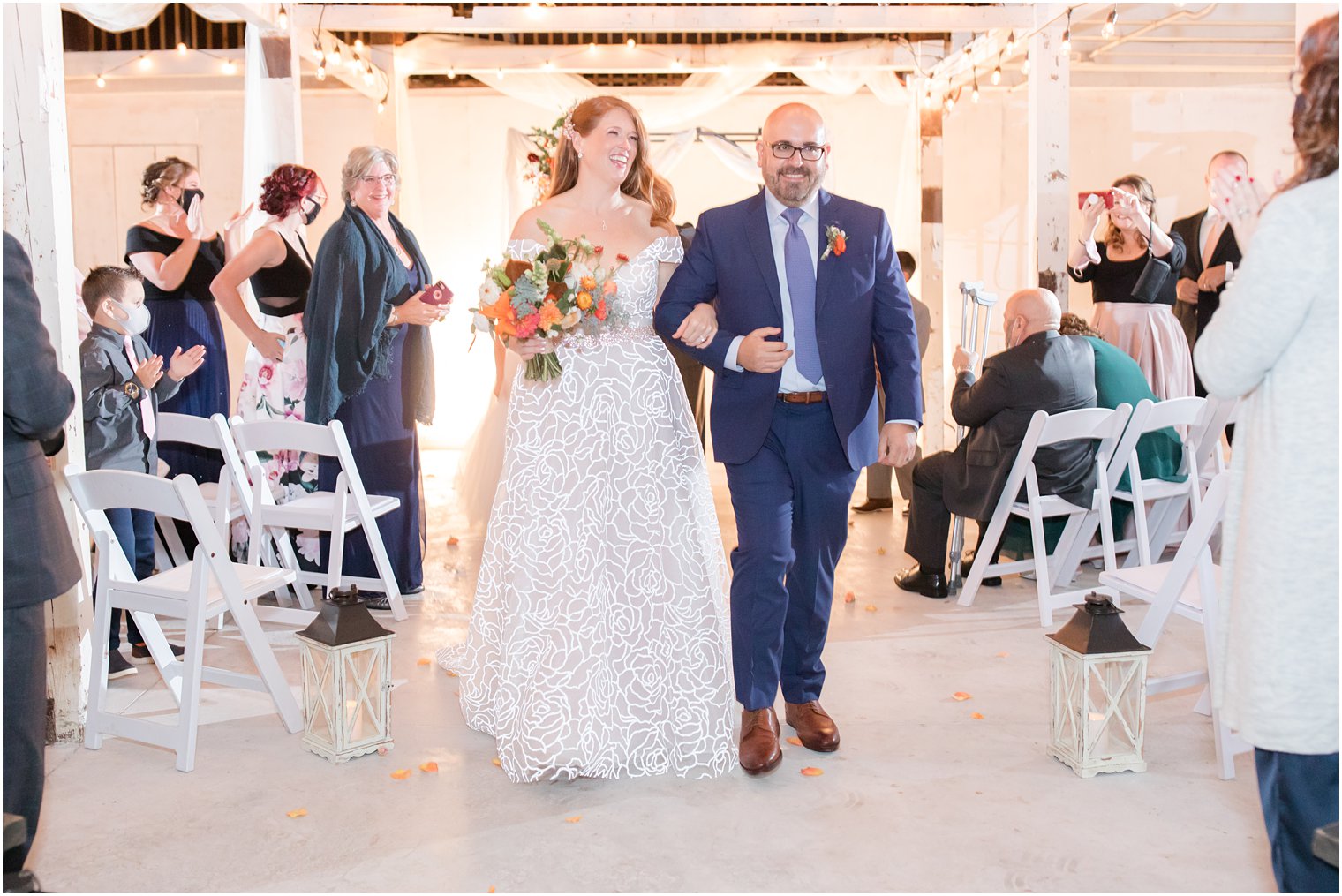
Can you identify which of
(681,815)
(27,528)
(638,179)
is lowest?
(681,815)

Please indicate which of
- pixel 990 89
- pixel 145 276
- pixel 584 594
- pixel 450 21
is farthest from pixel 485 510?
pixel 990 89

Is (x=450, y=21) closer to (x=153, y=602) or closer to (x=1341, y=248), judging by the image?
(x=153, y=602)

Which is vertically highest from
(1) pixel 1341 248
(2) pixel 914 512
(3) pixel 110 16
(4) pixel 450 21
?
(4) pixel 450 21

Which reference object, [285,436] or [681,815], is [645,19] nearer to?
[285,436]

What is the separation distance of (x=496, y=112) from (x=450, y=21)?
3944 mm

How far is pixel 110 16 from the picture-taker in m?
5.23

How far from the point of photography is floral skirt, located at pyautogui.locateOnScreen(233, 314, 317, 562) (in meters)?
5.46

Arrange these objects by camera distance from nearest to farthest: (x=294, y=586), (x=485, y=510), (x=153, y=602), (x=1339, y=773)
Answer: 1. (x=1339, y=773)
2. (x=153, y=602)
3. (x=294, y=586)
4. (x=485, y=510)

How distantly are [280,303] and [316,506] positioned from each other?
45.8 inches

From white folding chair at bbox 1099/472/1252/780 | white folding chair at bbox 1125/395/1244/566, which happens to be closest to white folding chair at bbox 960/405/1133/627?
white folding chair at bbox 1125/395/1244/566

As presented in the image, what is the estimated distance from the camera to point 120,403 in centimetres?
429

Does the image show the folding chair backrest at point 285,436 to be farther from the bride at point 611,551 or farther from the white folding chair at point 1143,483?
the white folding chair at point 1143,483

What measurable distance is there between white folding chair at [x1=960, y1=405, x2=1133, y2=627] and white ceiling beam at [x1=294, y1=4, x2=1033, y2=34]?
2.98 meters

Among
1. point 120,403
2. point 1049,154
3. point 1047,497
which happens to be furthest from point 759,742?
point 1049,154
